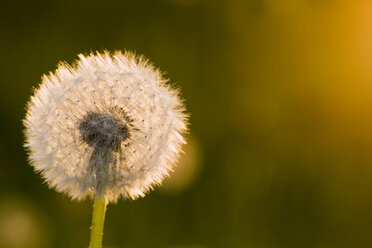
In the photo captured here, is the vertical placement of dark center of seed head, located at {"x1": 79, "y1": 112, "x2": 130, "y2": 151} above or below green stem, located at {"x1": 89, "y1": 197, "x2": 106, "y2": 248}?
above

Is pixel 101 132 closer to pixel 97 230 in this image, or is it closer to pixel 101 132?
pixel 101 132

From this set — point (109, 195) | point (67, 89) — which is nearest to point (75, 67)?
point (67, 89)

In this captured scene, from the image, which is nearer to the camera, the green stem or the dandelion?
the green stem

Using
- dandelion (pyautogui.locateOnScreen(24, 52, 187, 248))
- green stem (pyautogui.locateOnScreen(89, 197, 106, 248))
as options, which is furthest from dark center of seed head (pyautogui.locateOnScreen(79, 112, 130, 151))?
green stem (pyautogui.locateOnScreen(89, 197, 106, 248))

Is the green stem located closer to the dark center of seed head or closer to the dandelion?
the dandelion

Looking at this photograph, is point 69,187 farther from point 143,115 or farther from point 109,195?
point 143,115

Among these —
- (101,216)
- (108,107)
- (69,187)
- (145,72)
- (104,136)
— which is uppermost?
(145,72)

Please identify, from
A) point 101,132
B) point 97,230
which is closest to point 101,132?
point 101,132

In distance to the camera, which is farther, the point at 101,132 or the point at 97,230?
the point at 101,132

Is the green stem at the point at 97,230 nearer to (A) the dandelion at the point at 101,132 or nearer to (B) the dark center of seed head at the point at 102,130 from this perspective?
(A) the dandelion at the point at 101,132
